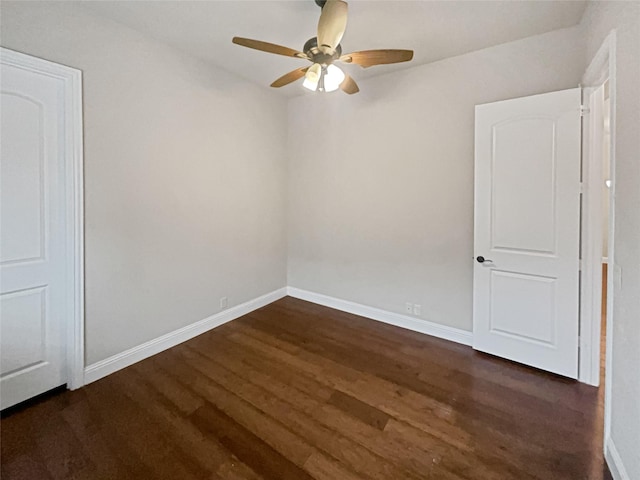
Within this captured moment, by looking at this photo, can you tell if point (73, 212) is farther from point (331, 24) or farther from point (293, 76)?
point (331, 24)

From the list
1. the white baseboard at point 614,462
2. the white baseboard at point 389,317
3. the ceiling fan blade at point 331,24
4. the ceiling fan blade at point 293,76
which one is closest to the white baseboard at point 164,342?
the white baseboard at point 389,317

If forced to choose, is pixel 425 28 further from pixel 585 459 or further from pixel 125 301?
pixel 125 301

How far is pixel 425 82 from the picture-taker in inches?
112

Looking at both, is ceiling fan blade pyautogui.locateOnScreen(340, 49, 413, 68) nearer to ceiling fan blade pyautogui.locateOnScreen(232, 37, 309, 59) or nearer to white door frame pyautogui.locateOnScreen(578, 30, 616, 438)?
ceiling fan blade pyautogui.locateOnScreen(232, 37, 309, 59)

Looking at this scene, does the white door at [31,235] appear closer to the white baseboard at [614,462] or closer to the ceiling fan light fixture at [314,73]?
the ceiling fan light fixture at [314,73]

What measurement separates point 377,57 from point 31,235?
8.50ft

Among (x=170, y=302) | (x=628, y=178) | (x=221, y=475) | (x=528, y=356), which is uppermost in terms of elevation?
(x=628, y=178)

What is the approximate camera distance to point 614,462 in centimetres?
142

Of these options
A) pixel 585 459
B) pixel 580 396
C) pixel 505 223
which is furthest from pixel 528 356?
pixel 505 223

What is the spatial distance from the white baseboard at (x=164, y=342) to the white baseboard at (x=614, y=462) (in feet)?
10.2

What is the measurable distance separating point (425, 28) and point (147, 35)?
7.44 feet

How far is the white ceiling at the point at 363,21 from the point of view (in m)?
2.00

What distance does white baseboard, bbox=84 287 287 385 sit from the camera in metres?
2.24

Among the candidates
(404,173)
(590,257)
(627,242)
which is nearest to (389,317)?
(404,173)
